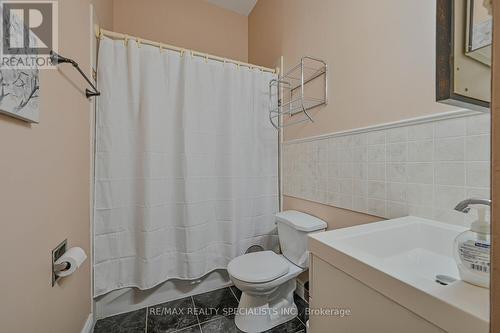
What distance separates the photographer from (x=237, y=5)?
230 centimetres

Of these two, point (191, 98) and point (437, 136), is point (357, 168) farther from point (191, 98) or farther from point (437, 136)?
point (191, 98)

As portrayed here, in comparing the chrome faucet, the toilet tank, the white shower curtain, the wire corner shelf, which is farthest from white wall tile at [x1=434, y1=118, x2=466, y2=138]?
the white shower curtain

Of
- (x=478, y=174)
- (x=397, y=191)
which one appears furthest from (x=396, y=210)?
(x=478, y=174)

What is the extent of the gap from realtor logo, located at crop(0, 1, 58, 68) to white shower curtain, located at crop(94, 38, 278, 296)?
0.59 m

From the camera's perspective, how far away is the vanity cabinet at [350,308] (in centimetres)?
45

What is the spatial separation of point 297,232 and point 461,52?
3.80ft

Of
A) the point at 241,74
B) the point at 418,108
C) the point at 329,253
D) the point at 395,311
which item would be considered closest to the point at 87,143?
the point at 241,74

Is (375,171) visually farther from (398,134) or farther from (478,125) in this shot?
(478,125)

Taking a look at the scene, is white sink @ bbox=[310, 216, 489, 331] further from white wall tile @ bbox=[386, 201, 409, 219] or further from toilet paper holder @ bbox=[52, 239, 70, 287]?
toilet paper holder @ bbox=[52, 239, 70, 287]

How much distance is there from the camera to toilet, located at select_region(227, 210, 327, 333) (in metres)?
1.24

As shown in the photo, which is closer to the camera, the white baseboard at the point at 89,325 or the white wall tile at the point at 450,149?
the white wall tile at the point at 450,149

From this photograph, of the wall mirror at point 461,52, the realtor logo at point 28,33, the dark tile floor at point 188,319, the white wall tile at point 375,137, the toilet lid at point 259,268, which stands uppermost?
the realtor logo at point 28,33

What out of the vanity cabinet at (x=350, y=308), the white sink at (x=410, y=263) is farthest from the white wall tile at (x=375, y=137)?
the vanity cabinet at (x=350, y=308)

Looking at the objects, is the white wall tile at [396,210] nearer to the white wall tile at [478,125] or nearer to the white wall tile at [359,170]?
the white wall tile at [359,170]
